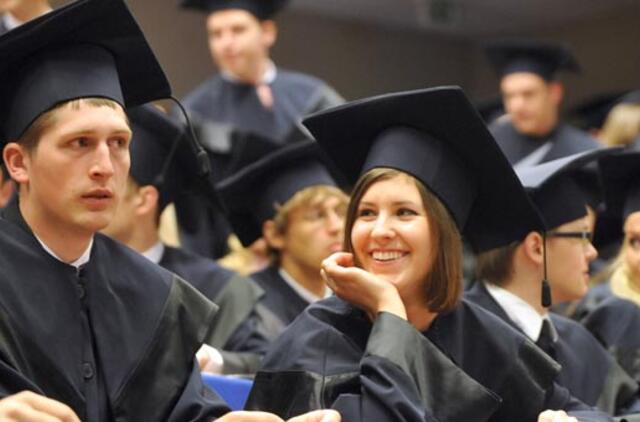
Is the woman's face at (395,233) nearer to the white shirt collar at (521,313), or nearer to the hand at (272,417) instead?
the hand at (272,417)

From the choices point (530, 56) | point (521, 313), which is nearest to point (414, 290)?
point (521, 313)

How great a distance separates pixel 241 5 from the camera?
6832 millimetres

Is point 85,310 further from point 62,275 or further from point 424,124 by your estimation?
point 424,124

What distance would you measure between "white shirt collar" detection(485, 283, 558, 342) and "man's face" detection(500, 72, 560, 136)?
11.7 feet

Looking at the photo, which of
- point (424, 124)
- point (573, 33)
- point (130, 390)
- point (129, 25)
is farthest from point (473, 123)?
point (573, 33)

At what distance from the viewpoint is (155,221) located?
4840 millimetres

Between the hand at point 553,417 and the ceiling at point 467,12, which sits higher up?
the ceiling at point 467,12

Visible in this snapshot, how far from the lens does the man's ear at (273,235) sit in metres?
5.24

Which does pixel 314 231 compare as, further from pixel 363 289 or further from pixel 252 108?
pixel 363 289

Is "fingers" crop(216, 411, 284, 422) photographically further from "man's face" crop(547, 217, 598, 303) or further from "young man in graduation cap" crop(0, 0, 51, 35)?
"young man in graduation cap" crop(0, 0, 51, 35)

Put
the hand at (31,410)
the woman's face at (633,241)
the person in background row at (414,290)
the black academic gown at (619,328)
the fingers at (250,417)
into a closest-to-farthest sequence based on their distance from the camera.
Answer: the hand at (31,410) → the fingers at (250,417) → the person in background row at (414,290) → the black academic gown at (619,328) → the woman's face at (633,241)

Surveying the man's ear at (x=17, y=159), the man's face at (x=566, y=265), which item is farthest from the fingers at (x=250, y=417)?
the man's face at (x=566, y=265)

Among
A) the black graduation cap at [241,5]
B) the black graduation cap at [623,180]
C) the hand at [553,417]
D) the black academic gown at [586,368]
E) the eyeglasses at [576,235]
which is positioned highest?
the black graduation cap at [241,5]

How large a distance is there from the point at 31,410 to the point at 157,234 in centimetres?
247
